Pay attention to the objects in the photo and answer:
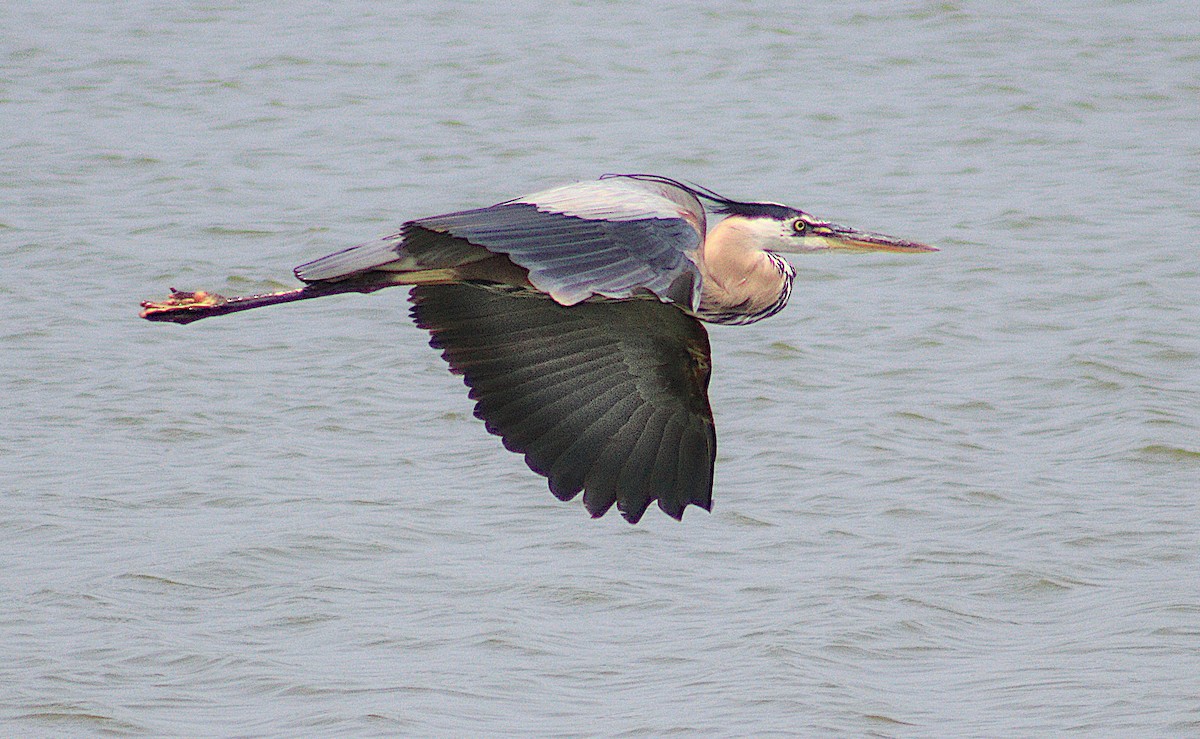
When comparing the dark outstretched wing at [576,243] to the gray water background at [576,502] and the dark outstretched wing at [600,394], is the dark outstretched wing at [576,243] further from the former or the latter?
the gray water background at [576,502]

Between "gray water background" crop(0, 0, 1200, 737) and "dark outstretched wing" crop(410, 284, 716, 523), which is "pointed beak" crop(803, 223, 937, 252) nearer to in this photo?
"dark outstretched wing" crop(410, 284, 716, 523)

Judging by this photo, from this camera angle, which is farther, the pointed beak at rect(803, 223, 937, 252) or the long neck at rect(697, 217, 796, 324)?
the pointed beak at rect(803, 223, 937, 252)

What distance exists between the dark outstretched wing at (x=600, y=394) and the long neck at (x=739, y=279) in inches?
7.2

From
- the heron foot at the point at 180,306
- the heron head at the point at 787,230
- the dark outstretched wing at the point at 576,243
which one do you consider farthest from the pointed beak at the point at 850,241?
the heron foot at the point at 180,306

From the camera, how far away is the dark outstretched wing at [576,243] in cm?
376

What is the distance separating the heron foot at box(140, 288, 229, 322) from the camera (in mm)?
4859

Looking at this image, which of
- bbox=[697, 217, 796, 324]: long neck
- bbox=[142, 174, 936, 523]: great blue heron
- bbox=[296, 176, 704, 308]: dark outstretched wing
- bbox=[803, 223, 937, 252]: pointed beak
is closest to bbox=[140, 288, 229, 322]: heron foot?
bbox=[142, 174, 936, 523]: great blue heron

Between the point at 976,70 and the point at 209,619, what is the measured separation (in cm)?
832

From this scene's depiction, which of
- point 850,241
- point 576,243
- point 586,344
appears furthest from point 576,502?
point 576,243

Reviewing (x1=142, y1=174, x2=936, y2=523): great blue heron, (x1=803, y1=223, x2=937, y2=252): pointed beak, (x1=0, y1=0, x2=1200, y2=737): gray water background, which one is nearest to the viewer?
(x1=142, y1=174, x2=936, y2=523): great blue heron

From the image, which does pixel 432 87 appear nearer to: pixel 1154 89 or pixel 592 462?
pixel 1154 89

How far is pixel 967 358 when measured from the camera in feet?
26.9

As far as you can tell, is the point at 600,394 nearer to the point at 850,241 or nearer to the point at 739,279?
the point at 739,279

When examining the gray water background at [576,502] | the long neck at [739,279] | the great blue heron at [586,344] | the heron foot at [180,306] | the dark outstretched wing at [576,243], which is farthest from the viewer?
the gray water background at [576,502]
